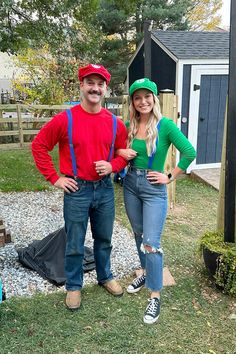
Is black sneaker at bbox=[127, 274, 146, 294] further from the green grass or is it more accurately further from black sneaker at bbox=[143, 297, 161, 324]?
black sneaker at bbox=[143, 297, 161, 324]

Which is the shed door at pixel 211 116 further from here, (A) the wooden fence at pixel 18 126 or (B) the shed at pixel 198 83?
(A) the wooden fence at pixel 18 126

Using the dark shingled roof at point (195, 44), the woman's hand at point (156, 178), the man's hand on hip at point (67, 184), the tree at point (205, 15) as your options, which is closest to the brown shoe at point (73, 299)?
the man's hand on hip at point (67, 184)

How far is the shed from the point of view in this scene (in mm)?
7406

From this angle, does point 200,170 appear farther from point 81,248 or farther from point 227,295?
point 81,248

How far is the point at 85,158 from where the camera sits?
8.30 feet

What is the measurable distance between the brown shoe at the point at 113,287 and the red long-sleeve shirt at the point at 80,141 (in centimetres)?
107

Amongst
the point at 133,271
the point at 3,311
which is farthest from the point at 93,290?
the point at 3,311

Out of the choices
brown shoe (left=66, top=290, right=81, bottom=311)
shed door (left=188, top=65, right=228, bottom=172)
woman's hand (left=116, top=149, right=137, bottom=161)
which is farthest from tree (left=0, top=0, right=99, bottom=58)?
brown shoe (left=66, top=290, right=81, bottom=311)

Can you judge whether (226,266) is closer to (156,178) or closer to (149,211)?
(149,211)

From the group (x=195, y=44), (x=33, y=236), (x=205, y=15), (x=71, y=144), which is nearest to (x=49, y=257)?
(x=33, y=236)

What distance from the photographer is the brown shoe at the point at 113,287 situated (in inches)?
121

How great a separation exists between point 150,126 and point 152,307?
143cm

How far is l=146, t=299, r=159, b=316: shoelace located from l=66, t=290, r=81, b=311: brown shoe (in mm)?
573

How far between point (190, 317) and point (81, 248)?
1.04 m
